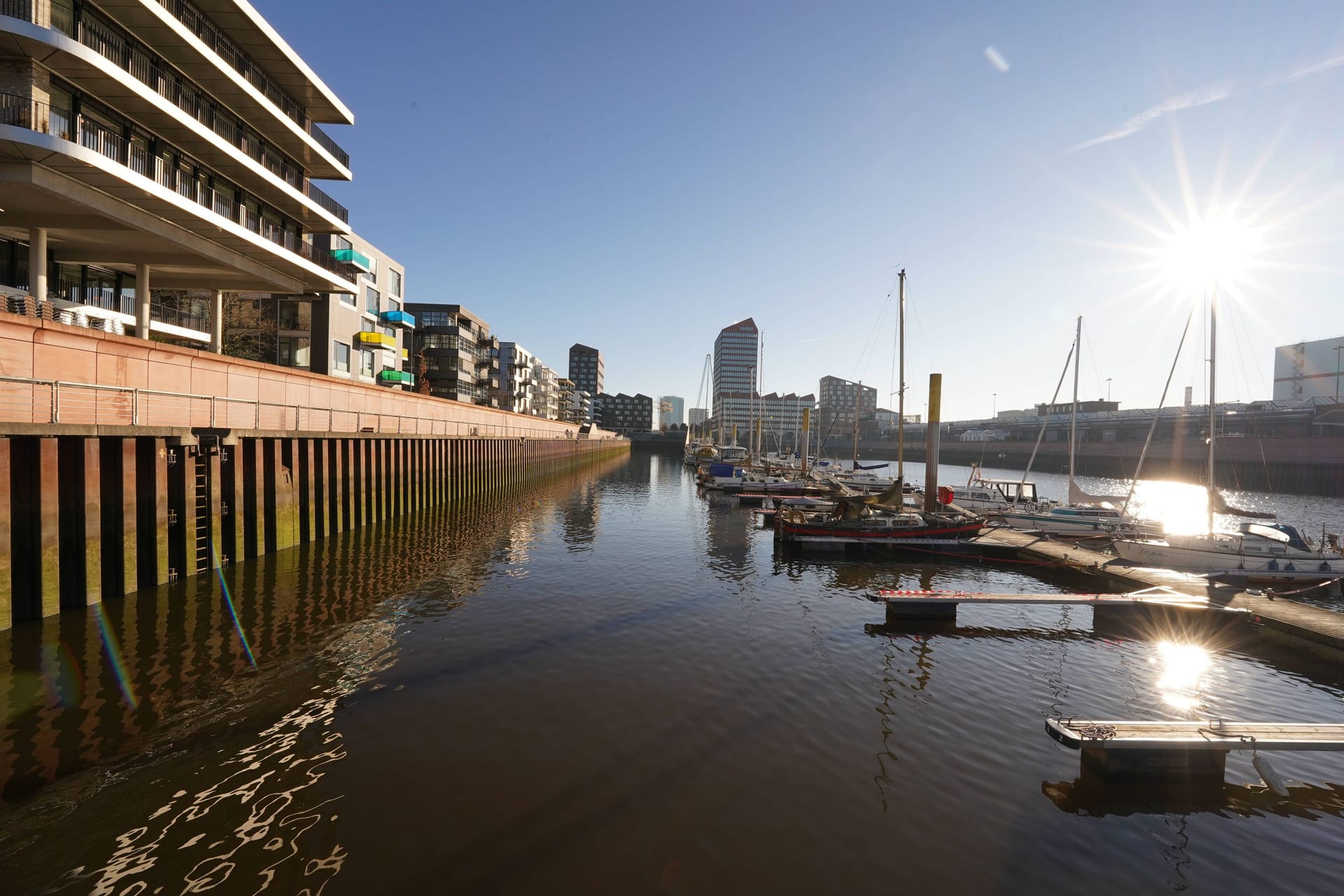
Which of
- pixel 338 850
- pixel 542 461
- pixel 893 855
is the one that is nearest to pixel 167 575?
pixel 338 850

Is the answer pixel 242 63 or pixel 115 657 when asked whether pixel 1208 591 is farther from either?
pixel 242 63

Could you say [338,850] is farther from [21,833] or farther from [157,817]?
[21,833]

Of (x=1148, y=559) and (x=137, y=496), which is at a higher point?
(x=137, y=496)

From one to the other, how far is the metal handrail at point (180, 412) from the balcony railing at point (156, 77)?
671 inches

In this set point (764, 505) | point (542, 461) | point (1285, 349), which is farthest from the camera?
point (1285, 349)

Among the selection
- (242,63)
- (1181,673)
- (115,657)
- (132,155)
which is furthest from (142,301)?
(1181,673)

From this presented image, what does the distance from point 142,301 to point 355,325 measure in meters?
28.5

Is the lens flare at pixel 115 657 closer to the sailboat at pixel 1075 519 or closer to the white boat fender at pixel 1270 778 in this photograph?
the white boat fender at pixel 1270 778

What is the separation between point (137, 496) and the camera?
55.1 ft

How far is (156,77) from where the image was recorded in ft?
95.5

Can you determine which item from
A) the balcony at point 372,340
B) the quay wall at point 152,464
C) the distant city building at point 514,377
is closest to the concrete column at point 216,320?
the quay wall at point 152,464

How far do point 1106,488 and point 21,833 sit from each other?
100658 mm

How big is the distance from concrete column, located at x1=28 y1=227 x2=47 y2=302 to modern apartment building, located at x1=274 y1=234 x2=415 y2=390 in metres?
17.9

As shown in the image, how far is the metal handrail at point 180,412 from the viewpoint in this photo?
A: 15173 mm
